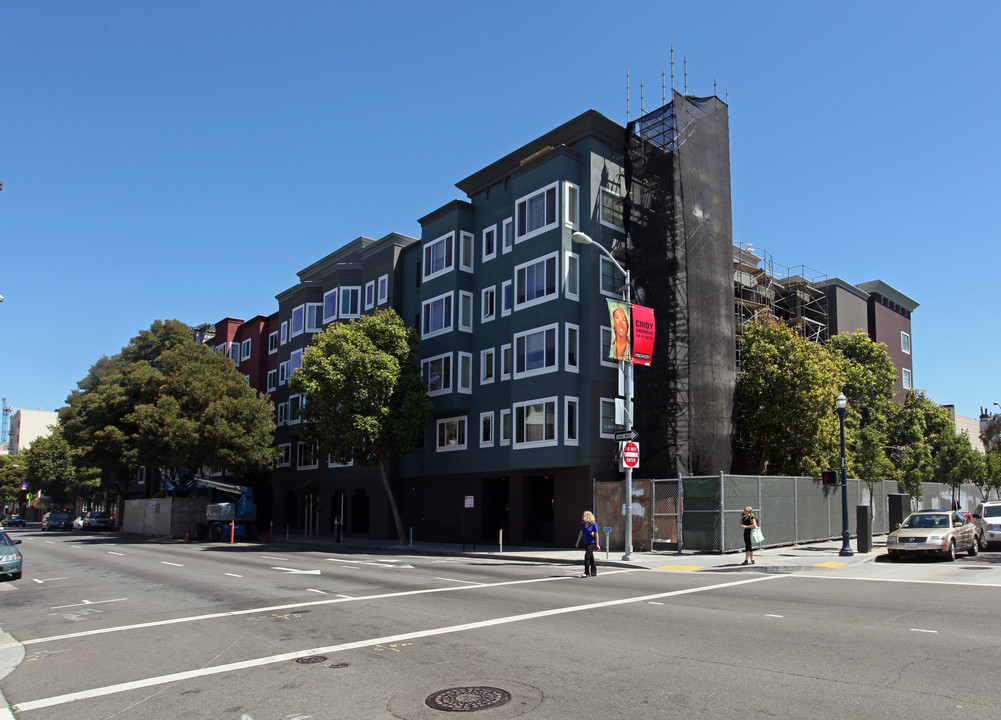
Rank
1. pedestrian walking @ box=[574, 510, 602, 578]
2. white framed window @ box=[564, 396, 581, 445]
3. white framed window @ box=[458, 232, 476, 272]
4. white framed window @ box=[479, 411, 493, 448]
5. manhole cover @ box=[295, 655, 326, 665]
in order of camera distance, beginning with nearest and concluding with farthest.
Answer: manhole cover @ box=[295, 655, 326, 665]
pedestrian walking @ box=[574, 510, 602, 578]
white framed window @ box=[564, 396, 581, 445]
white framed window @ box=[479, 411, 493, 448]
white framed window @ box=[458, 232, 476, 272]

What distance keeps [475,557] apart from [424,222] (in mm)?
19307

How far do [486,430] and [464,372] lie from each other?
315 centimetres

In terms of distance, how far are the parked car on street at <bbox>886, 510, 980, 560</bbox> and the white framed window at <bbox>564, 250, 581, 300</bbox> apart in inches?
603

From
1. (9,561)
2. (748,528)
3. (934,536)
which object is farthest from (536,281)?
(9,561)

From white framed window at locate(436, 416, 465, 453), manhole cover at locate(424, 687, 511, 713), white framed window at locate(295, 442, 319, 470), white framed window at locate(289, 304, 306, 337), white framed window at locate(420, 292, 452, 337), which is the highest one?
white framed window at locate(289, 304, 306, 337)

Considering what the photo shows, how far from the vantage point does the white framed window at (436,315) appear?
3778 centimetres

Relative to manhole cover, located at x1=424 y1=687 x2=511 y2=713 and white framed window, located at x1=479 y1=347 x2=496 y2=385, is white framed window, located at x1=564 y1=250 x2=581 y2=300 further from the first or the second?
manhole cover, located at x1=424 y1=687 x2=511 y2=713

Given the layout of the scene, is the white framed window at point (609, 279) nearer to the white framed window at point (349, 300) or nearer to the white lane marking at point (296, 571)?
the white lane marking at point (296, 571)

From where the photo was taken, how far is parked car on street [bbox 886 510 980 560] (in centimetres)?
2114

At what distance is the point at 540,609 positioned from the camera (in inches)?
510

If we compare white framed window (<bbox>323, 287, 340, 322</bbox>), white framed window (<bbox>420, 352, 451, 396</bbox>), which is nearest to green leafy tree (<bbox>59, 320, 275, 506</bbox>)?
white framed window (<bbox>323, 287, 340, 322</bbox>)

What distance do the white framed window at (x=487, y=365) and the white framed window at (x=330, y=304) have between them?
1402 centimetres

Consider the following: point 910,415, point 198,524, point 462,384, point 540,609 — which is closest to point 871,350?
point 910,415

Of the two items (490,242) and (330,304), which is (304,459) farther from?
(490,242)
